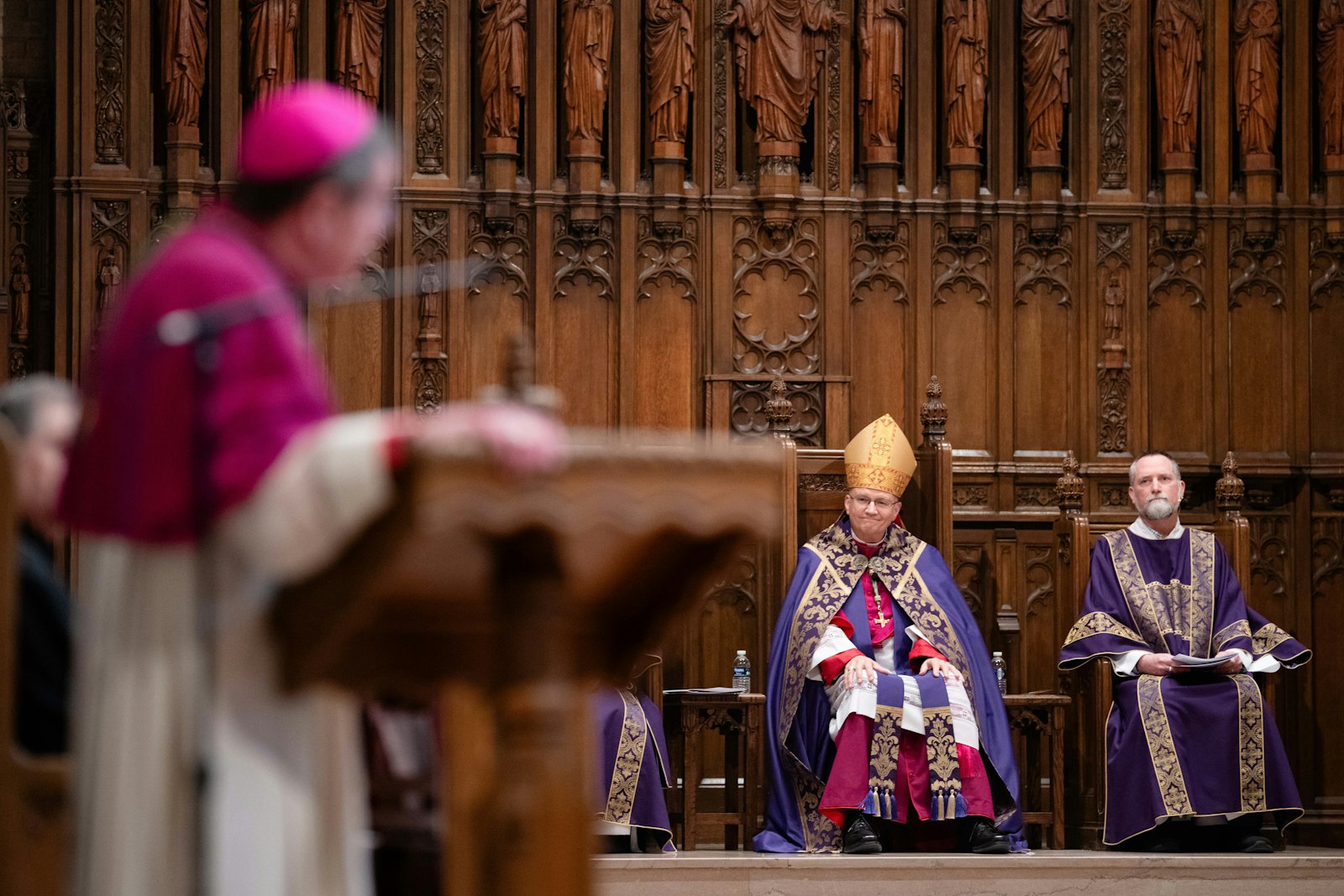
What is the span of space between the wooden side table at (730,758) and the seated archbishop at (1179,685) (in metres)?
1.46

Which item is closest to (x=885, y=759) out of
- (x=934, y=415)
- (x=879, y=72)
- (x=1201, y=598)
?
(x=1201, y=598)

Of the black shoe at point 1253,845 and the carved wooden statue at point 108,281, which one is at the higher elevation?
the carved wooden statue at point 108,281

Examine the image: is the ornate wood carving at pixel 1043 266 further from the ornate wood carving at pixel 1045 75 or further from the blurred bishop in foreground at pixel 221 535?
the blurred bishop in foreground at pixel 221 535

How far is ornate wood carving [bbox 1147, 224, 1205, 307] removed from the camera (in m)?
9.11

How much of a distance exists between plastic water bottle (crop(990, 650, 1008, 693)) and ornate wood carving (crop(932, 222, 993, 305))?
1878mm

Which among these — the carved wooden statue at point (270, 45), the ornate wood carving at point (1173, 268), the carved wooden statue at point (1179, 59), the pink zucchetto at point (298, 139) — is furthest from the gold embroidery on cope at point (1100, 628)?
the pink zucchetto at point (298, 139)

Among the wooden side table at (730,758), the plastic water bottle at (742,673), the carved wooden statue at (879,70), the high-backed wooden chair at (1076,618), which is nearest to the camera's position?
the wooden side table at (730,758)

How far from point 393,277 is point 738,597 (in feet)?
7.58

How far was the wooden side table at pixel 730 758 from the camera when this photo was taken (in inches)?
298

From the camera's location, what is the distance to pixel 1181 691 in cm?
757

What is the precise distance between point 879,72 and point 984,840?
3.99 meters

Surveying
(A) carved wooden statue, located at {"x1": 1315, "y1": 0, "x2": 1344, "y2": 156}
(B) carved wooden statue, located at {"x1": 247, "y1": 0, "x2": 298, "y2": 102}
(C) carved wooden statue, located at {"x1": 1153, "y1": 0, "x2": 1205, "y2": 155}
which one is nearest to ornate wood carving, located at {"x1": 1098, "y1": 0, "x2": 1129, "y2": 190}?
(C) carved wooden statue, located at {"x1": 1153, "y1": 0, "x2": 1205, "y2": 155}

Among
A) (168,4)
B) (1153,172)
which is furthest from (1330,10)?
(168,4)

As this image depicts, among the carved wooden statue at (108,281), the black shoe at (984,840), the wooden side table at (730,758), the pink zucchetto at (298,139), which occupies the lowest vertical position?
the black shoe at (984,840)
